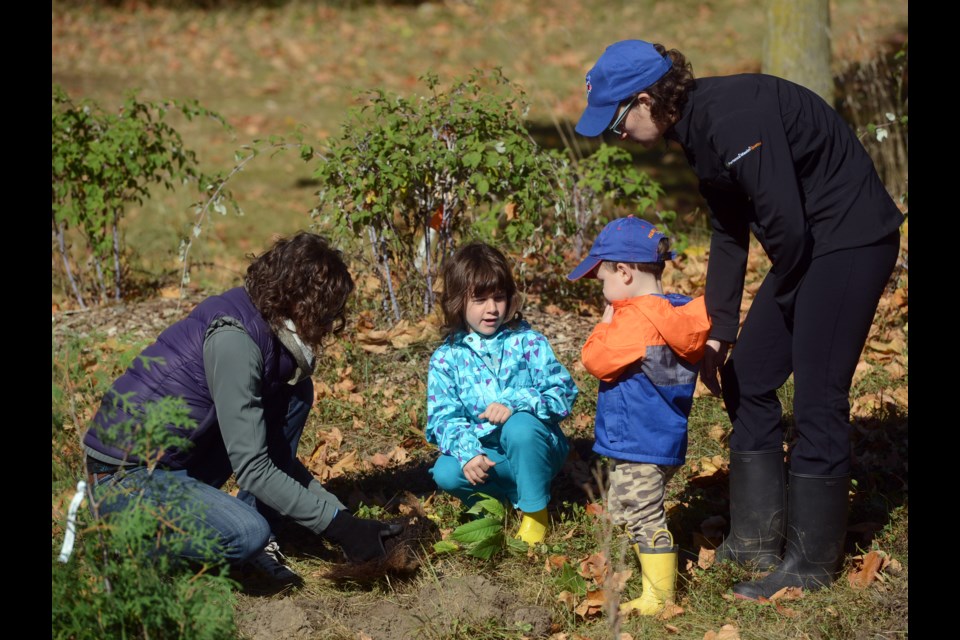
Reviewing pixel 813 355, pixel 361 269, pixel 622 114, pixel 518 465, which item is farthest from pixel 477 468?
pixel 361 269

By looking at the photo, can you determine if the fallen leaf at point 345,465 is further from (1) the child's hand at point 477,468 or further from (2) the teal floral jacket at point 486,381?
(1) the child's hand at point 477,468

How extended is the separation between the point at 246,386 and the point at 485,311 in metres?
0.98

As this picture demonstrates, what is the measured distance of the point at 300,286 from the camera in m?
3.40

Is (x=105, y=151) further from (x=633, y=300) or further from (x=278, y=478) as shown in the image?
(x=633, y=300)

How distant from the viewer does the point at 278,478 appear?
336 centimetres

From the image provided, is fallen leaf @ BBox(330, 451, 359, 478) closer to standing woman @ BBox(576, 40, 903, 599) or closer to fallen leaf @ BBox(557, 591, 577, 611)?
fallen leaf @ BBox(557, 591, 577, 611)

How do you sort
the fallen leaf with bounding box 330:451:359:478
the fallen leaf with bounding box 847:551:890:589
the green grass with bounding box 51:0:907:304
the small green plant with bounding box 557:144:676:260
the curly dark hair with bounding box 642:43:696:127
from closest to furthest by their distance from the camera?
the curly dark hair with bounding box 642:43:696:127 < the fallen leaf with bounding box 847:551:890:589 < the fallen leaf with bounding box 330:451:359:478 < the small green plant with bounding box 557:144:676:260 < the green grass with bounding box 51:0:907:304

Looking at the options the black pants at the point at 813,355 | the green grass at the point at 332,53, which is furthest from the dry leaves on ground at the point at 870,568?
the green grass at the point at 332,53

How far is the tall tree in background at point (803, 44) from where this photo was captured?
7.66 metres

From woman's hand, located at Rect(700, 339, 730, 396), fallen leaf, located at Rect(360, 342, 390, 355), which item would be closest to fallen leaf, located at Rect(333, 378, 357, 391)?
fallen leaf, located at Rect(360, 342, 390, 355)

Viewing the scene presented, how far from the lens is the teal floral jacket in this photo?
12.4 feet

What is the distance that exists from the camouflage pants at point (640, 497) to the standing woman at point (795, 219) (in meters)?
0.41

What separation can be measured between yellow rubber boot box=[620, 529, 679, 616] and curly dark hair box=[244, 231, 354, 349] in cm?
138
